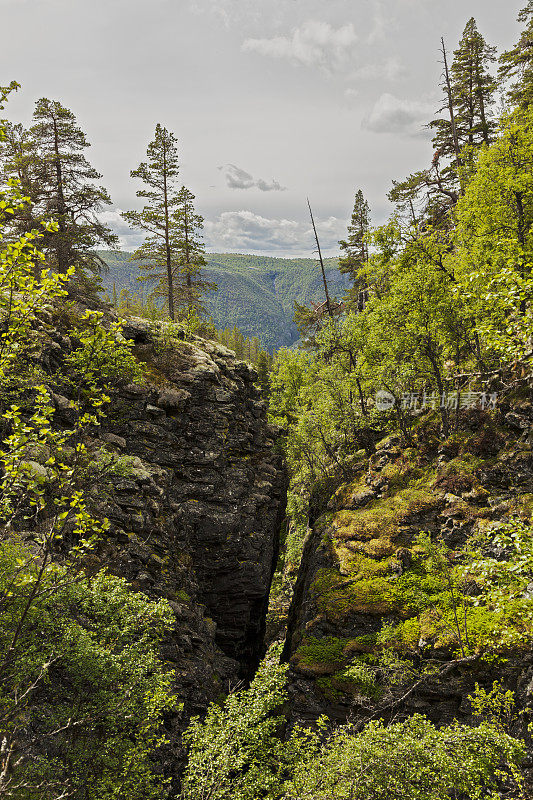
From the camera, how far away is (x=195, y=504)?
77.9 feet

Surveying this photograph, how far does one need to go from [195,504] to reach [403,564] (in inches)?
473

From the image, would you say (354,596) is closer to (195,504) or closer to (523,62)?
(195,504)

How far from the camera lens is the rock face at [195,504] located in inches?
693

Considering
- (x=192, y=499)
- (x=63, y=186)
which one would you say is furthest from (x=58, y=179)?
(x=192, y=499)

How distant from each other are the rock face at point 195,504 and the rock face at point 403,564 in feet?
13.4

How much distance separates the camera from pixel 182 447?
78.0 ft

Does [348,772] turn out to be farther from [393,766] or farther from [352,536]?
[352,536]

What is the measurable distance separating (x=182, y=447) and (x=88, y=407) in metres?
5.88

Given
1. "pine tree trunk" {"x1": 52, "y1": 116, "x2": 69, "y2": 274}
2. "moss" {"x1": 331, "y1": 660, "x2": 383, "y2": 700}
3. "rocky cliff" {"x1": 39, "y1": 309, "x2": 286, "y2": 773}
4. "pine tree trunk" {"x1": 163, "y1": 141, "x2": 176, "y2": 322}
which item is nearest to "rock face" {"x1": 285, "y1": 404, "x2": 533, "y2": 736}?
"moss" {"x1": 331, "y1": 660, "x2": 383, "y2": 700}

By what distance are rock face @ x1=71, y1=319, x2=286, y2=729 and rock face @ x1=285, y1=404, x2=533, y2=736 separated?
13.4 feet

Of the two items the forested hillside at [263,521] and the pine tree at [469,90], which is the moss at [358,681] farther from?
the pine tree at [469,90]

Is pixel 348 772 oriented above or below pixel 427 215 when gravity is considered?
below

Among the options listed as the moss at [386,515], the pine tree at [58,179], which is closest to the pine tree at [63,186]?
the pine tree at [58,179]

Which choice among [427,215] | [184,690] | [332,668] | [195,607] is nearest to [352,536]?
[332,668]
